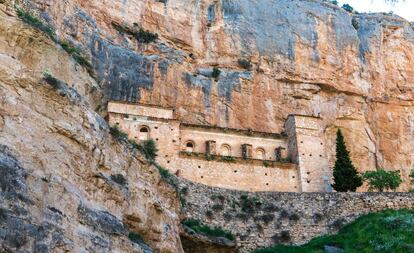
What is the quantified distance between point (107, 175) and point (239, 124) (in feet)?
88.6

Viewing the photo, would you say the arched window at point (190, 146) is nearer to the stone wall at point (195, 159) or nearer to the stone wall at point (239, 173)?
the stone wall at point (195, 159)

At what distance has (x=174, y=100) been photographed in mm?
43750

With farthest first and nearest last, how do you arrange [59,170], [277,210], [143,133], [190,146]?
[190,146] → [143,133] → [277,210] → [59,170]

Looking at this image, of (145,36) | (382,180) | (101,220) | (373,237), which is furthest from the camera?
(145,36)

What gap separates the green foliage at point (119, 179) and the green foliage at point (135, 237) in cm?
174

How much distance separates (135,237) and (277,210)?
12502 millimetres

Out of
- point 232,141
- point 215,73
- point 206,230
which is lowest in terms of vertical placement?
point 206,230

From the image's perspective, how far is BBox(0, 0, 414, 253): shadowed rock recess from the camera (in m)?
16.1

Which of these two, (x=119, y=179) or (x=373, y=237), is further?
(x=373, y=237)

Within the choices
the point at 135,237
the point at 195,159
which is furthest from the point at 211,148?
the point at 135,237

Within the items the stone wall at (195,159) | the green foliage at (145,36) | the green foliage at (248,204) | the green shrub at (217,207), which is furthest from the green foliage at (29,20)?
the green foliage at (145,36)

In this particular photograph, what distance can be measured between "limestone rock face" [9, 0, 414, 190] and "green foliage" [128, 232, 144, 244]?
2329cm

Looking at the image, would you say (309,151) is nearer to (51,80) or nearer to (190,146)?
(190,146)

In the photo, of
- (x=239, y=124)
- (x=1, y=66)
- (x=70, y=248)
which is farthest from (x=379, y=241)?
Answer: (x=239, y=124)
